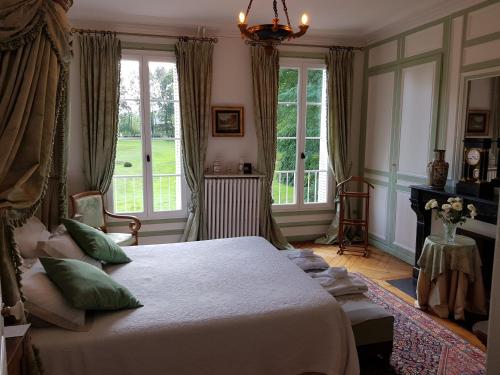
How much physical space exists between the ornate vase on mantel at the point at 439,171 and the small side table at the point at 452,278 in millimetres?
611

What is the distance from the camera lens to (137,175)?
483cm

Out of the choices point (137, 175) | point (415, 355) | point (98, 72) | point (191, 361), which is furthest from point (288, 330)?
point (98, 72)

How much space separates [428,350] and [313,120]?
3358mm

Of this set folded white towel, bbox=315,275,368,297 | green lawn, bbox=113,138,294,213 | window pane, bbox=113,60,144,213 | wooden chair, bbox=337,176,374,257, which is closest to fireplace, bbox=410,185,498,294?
wooden chair, bbox=337,176,374,257

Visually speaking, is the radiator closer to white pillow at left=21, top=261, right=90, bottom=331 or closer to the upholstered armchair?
the upholstered armchair

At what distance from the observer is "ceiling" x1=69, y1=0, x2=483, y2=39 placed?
3.92 metres

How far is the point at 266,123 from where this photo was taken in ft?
16.5

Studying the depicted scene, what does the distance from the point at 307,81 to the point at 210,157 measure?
5.49 ft

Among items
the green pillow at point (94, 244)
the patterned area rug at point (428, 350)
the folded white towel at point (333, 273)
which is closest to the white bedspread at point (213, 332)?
the green pillow at point (94, 244)

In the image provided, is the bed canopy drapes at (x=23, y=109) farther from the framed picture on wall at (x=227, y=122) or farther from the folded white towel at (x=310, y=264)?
the framed picture on wall at (x=227, y=122)

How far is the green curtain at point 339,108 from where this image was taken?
5.20m

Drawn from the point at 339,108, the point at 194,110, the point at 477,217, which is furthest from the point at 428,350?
the point at 194,110

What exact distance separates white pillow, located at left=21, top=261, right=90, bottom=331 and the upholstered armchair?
77.1 inches

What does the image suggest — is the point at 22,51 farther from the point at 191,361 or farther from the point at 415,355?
the point at 415,355
